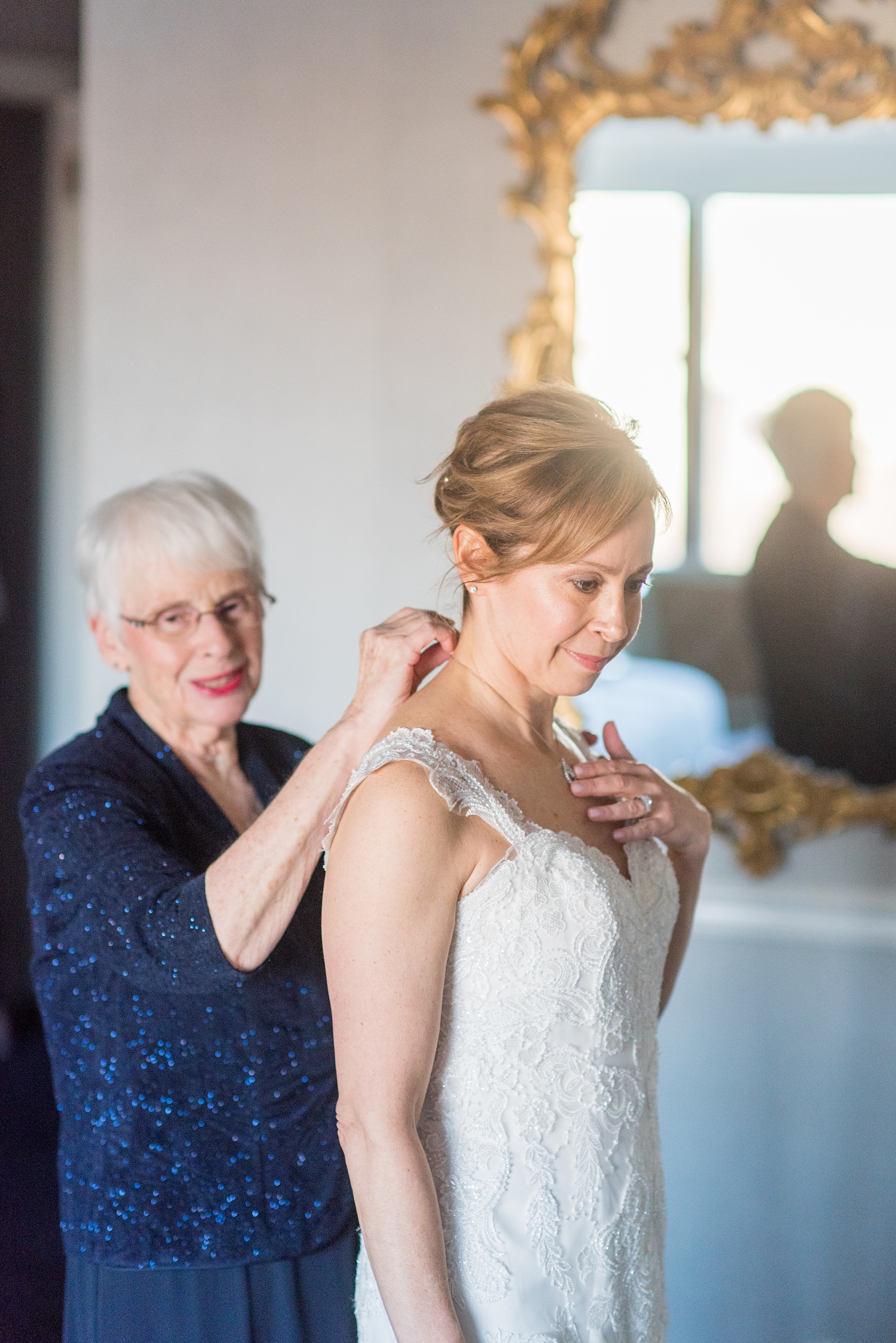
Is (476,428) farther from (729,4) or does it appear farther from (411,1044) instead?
(729,4)

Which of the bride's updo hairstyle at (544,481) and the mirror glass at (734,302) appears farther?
the mirror glass at (734,302)

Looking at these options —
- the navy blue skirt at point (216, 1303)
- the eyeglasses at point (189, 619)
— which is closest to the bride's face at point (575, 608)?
the eyeglasses at point (189, 619)

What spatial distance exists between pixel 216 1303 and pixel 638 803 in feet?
2.34

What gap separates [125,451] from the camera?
8.91 feet

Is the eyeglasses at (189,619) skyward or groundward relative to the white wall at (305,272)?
groundward

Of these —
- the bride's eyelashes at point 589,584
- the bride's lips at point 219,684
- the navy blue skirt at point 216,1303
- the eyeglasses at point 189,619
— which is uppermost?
the bride's eyelashes at point 589,584

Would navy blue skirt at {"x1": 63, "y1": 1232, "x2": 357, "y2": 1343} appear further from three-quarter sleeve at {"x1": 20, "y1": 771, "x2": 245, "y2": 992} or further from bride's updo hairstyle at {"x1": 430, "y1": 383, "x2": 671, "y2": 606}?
bride's updo hairstyle at {"x1": 430, "y1": 383, "x2": 671, "y2": 606}

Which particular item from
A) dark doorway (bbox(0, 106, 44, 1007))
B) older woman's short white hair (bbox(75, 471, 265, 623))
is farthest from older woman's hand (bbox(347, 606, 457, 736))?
dark doorway (bbox(0, 106, 44, 1007))

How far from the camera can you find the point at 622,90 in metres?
2.46

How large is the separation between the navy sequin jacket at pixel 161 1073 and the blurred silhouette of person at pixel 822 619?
148cm

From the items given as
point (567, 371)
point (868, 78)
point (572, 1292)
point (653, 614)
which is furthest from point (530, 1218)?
point (868, 78)

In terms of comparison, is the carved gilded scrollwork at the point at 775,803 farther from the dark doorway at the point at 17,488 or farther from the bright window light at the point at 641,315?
the dark doorway at the point at 17,488

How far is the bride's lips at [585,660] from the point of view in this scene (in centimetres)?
122

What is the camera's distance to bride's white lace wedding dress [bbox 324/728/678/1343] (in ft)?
3.75
